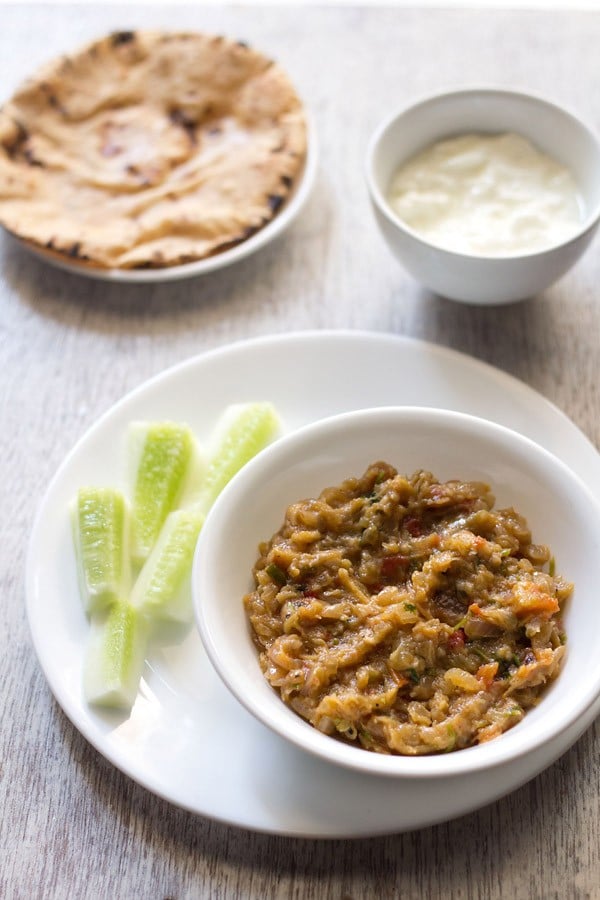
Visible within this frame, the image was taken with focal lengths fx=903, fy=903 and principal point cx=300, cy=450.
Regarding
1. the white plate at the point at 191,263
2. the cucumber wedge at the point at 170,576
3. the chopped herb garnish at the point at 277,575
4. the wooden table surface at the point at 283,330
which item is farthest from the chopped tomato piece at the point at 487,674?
the white plate at the point at 191,263

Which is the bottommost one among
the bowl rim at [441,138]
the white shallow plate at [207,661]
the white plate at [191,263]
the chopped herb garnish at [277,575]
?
the white shallow plate at [207,661]

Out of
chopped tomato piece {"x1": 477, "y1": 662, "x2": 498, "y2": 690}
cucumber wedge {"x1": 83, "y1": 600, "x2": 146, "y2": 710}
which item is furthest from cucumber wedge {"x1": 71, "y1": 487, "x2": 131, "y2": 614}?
chopped tomato piece {"x1": 477, "y1": 662, "x2": 498, "y2": 690}

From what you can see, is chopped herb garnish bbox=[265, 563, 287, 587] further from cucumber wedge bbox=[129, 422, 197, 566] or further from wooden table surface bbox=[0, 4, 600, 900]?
wooden table surface bbox=[0, 4, 600, 900]

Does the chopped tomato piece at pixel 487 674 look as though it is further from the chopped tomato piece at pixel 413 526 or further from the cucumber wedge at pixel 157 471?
the cucumber wedge at pixel 157 471

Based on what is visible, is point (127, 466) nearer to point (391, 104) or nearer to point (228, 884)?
point (228, 884)

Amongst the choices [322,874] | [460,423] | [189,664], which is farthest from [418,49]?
[322,874]

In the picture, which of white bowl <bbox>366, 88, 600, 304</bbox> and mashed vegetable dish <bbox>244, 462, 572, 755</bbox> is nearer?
mashed vegetable dish <bbox>244, 462, 572, 755</bbox>
